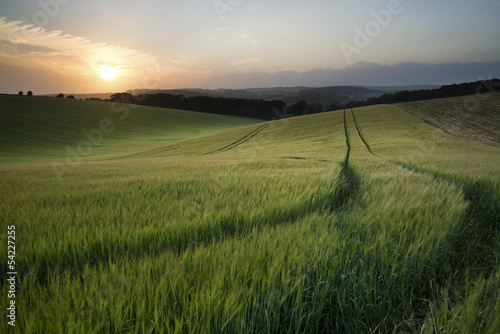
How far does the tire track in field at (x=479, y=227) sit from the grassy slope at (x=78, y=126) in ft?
116

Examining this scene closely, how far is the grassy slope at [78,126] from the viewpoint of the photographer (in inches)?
1320

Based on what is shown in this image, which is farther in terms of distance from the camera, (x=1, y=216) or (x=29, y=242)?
(x=1, y=216)

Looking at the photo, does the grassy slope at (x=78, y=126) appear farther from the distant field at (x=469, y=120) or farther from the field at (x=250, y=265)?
the distant field at (x=469, y=120)

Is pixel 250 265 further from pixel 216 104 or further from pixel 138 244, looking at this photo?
pixel 216 104

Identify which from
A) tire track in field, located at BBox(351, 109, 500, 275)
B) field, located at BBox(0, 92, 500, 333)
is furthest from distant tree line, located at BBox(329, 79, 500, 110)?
field, located at BBox(0, 92, 500, 333)

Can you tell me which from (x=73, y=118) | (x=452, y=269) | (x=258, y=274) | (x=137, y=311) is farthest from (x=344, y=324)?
(x=73, y=118)

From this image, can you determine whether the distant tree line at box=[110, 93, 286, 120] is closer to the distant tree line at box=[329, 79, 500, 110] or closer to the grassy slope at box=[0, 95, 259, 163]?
the grassy slope at box=[0, 95, 259, 163]

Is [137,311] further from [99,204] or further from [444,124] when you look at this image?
[444,124]

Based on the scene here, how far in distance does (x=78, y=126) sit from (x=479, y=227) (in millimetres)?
60748

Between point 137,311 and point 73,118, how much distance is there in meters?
66.8

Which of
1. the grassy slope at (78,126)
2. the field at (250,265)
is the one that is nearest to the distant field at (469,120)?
the field at (250,265)

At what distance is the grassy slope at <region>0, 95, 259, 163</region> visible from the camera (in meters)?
33.5

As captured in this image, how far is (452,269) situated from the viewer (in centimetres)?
213

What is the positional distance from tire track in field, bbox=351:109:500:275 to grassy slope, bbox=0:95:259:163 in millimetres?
35436
